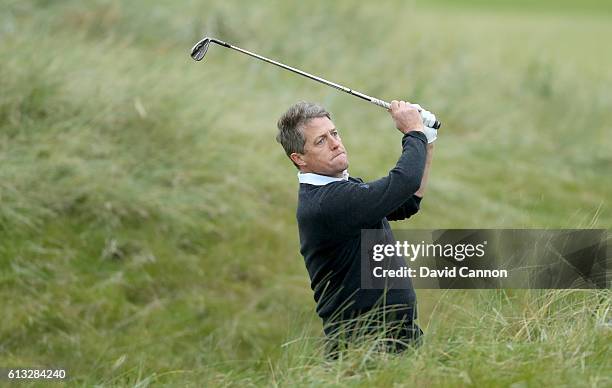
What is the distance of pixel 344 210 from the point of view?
13.6 ft

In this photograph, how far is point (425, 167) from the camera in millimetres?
4355

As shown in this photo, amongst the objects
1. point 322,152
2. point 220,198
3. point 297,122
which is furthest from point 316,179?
point 220,198

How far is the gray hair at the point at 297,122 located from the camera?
4.43 meters

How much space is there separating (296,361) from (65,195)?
12.6 ft

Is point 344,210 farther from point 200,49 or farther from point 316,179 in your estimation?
point 200,49

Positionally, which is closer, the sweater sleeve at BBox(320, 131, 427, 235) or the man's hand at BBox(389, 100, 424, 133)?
the sweater sleeve at BBox(320, 131, 427, 235)

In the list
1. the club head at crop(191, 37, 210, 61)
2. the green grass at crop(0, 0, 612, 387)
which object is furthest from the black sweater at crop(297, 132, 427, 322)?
the club head at crop(191, 37, 210, 61)

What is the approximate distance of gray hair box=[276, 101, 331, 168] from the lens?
4.43m

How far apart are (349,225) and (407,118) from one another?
1.62ft

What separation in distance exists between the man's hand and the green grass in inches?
30.5

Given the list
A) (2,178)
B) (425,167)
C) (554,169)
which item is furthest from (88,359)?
(554,169)

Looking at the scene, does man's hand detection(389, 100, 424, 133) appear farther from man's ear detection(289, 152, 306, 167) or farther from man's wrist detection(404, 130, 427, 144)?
man's ear detection(289, 152, 306, 167)

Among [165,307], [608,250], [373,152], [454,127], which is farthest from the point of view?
[454,127]

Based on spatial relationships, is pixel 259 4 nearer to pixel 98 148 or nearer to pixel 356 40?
pixel 356 40
